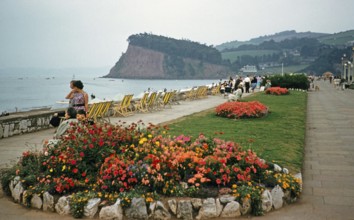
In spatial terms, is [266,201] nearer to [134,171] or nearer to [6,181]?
[134,171]

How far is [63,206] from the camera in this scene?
5.08 metres

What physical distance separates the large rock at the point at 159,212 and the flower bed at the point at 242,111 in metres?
9.95

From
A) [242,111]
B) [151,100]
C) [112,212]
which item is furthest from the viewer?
[151,100]

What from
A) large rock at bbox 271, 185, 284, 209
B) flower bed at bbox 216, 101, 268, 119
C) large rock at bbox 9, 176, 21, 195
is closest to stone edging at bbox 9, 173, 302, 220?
large rock at bbox 271, 185, 284, 209

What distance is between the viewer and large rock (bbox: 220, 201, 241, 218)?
5.00 metres

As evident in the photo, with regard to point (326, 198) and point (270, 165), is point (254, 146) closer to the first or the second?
point (270, 165)

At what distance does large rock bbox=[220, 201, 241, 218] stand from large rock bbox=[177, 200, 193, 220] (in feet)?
1.38

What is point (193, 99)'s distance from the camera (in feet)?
86.2

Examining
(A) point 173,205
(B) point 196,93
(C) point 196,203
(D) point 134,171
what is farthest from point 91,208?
(B) point 196,93

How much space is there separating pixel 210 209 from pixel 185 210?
1.05ft

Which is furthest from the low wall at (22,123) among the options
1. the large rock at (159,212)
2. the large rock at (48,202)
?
the large rock at (159,212)

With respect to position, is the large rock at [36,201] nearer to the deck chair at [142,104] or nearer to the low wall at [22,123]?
the low wall at [22,123]

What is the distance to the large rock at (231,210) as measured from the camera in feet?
16.4

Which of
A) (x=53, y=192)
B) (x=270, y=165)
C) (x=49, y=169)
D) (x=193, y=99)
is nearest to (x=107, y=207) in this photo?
(x=53, y=192)
